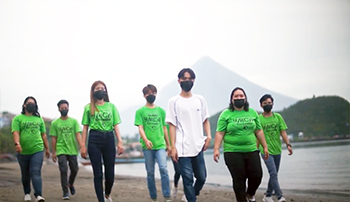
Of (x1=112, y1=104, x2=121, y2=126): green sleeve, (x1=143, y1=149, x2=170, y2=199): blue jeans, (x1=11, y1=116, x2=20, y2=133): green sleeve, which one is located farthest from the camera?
(x1=11, y1=116, x2=20, y2=133): green sleeve

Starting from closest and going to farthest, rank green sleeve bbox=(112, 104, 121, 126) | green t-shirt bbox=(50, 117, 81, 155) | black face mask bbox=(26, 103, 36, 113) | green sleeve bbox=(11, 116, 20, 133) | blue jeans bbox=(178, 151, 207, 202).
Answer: blue jeans bbox=(178, 151, 207, 202)
green sleeve bbox=(112, 104, 121, 126)
green sleeve bbox=(11, 116, 20, 133)
black face mask bbox=(26, 103, 36, 113)
green t-shirt bbox=(50, 117, 81, 155)

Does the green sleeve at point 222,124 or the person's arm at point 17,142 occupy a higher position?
the green sleeve at point 222,124

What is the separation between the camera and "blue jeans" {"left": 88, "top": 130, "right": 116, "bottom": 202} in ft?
21.4

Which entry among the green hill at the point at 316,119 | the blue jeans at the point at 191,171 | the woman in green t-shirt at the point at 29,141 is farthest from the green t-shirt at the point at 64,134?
the green hill at the point at 316,119

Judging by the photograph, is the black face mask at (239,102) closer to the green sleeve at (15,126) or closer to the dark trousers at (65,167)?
the green sleeve at (15,126)

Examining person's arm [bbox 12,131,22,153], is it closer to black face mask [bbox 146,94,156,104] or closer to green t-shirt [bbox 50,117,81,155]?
green t-shirt [bbox 50,117,81,155]

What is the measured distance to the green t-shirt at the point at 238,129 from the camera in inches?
241

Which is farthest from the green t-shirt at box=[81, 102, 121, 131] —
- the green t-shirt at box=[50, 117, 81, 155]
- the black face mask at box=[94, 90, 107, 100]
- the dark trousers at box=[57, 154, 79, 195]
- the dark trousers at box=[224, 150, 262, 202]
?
the dark trousers at box=[57, 154, 79, 195]

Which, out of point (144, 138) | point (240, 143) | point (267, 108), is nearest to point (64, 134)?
point (144, 138)

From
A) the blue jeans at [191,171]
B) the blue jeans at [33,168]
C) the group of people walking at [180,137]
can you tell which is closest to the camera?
the blue jeans at [191,171]

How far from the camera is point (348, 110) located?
877 inches

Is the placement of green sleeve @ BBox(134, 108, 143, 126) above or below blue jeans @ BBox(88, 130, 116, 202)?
above

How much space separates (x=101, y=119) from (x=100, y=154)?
50cm

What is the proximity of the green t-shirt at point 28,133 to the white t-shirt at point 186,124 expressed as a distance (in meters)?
2.88
